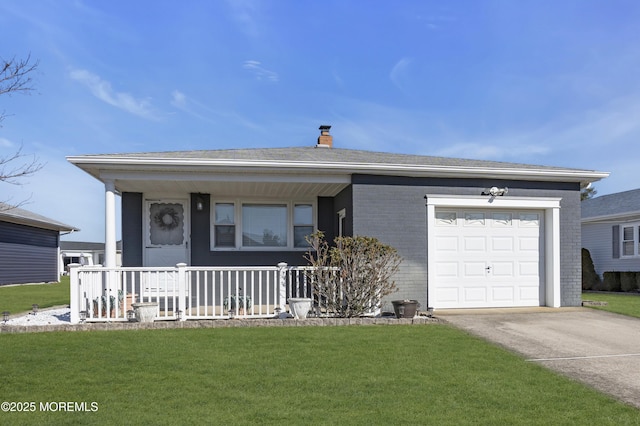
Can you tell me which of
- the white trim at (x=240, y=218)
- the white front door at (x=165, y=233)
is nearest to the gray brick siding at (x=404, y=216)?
the white trim at (x=240, y=218)

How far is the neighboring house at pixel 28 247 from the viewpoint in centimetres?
2295

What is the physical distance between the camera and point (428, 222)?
1024 centimetres

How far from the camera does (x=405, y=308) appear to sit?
8.82m

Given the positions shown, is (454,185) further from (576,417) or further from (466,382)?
(576,417)

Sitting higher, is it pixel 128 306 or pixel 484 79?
pixel 484 79

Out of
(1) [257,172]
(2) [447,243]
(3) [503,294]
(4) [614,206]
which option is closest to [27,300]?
(1) [257,172]

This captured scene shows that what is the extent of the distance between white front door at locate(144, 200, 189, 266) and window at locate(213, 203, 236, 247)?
72 centimetres

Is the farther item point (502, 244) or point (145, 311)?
point (502, 244)

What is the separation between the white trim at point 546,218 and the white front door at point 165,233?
5.84m

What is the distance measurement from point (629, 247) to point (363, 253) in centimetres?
1517

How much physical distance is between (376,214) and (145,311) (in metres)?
4.87

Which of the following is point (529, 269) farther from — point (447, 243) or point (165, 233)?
point (165, 233)

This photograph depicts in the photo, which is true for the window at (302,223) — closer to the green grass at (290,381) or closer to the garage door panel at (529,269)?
the green grass at (290,381)

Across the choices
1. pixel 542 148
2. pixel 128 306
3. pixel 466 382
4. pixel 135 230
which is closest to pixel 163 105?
pixel 135 230
